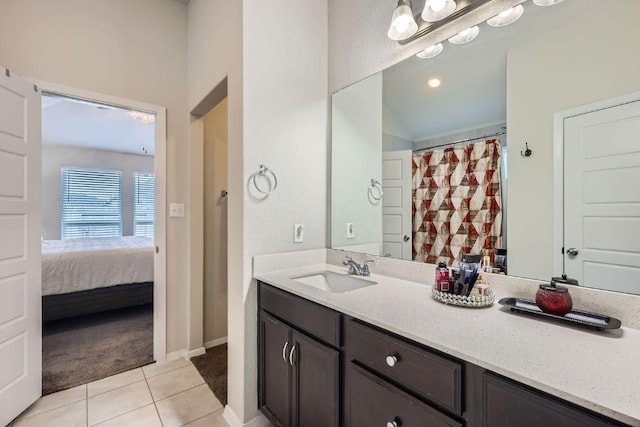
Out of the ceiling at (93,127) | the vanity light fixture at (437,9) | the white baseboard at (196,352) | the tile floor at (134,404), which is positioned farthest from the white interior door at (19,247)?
the vanity light fixture at (437,9)

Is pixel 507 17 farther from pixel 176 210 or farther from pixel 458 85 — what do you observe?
pixel 176 210

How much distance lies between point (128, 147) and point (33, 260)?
183 inches

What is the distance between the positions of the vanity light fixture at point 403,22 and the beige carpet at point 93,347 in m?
2.91

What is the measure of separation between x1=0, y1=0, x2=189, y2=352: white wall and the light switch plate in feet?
0.18

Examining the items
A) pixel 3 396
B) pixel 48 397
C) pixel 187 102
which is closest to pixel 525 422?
pixel 3 396

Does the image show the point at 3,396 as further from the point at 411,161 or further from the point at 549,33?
the point at 549,33

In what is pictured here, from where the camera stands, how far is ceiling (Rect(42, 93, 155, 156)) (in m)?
3.79

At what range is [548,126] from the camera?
1110mm

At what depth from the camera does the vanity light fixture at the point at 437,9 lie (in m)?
1.31

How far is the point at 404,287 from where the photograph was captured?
4.59 feet

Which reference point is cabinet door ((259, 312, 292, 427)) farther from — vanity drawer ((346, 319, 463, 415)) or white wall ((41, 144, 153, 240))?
white wall ((41, 144, 153, 240))

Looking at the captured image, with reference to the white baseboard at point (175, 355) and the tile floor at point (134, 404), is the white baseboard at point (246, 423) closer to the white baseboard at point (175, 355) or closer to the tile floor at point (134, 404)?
the tile floor at point (134, 404)

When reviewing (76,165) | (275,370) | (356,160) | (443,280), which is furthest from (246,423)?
(76,165)

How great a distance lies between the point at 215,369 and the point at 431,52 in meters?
2.57
